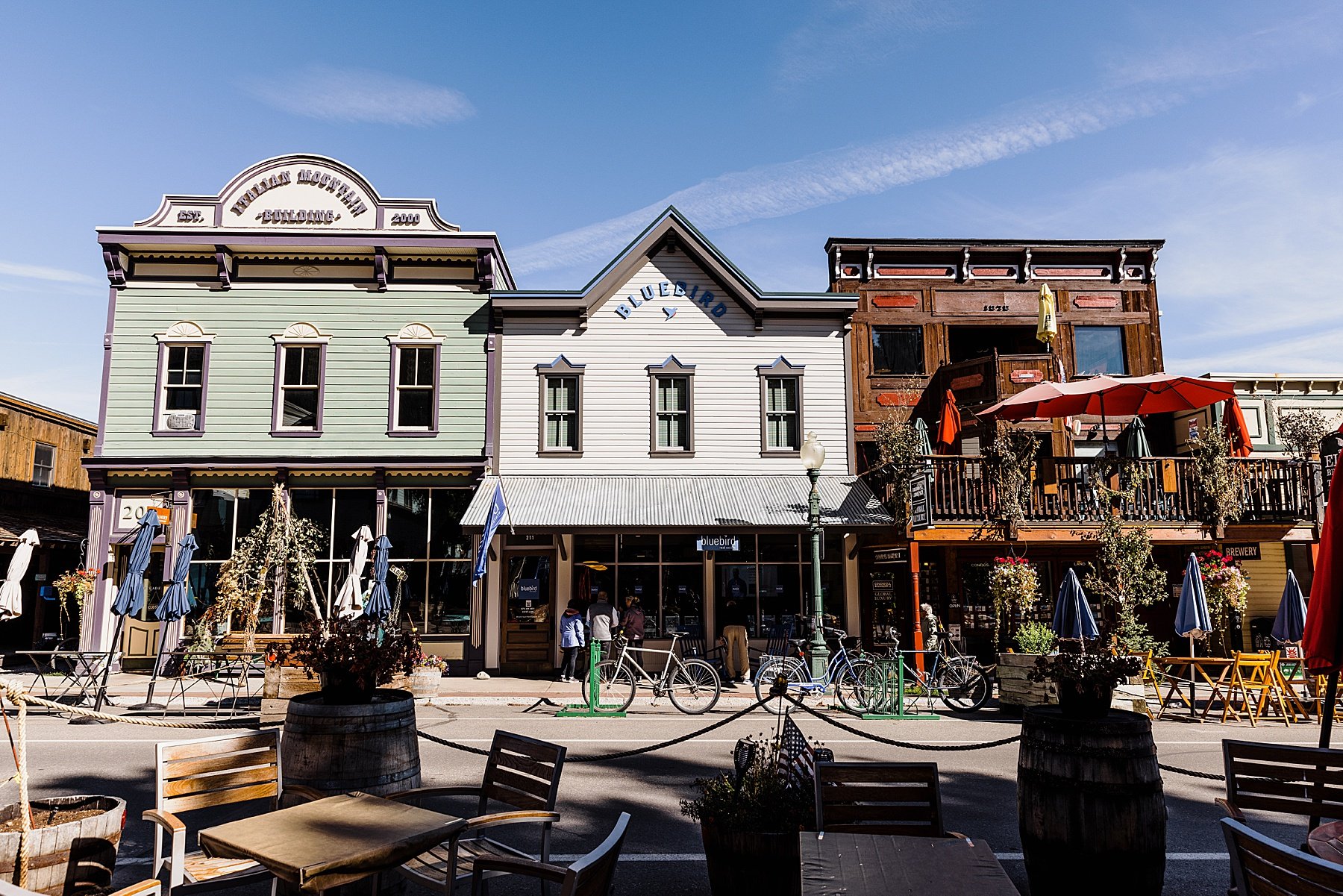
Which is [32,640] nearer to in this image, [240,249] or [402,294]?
[240,249]

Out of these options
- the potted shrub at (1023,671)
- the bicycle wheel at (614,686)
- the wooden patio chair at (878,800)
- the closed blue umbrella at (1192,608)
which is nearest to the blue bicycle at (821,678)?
the potted shrub at (1023,671)

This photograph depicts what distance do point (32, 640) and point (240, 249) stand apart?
12.6 meters

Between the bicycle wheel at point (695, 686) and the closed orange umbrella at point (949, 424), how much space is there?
26.8 feet

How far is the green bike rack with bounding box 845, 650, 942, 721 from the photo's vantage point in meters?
13.5

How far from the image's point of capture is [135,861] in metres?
6.13

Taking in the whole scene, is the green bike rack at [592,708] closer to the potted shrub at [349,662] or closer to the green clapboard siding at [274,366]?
the green clapboard siding at [274,366]

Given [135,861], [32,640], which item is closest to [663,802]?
[135,861]

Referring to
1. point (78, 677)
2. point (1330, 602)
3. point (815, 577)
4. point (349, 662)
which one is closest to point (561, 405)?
point (815, 577)

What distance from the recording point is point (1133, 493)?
17.7 m

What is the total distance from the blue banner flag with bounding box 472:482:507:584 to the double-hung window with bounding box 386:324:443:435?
3.37m

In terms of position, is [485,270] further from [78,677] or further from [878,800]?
[878,800]

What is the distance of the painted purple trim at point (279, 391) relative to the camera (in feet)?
63.9

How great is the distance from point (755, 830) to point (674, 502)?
13.4 m

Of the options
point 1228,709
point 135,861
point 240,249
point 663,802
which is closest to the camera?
point 135,861
